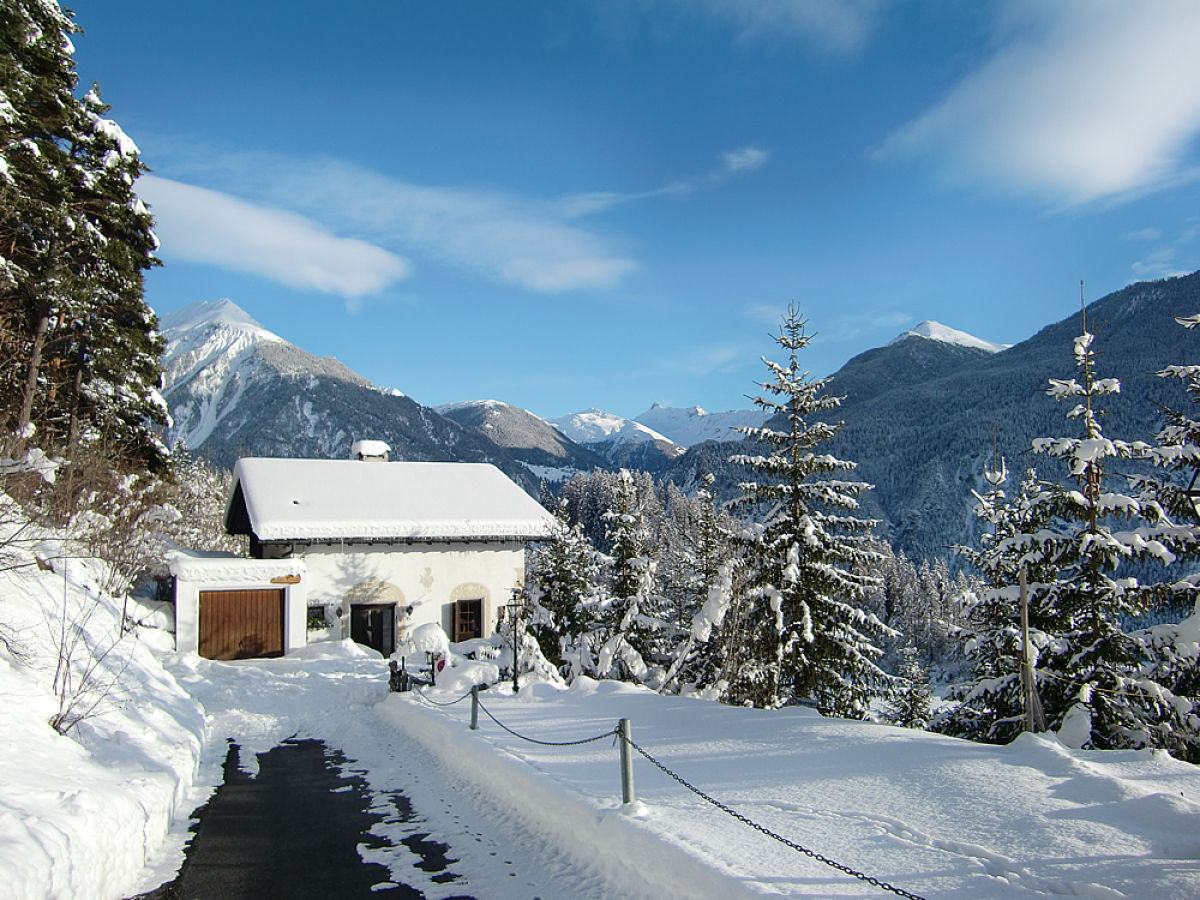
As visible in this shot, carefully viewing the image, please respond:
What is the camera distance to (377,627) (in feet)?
74.9

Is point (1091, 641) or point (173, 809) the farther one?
point (1091, 641)

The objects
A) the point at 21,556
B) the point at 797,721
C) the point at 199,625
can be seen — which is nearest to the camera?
the point at 797,721

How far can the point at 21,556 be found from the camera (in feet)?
37.1

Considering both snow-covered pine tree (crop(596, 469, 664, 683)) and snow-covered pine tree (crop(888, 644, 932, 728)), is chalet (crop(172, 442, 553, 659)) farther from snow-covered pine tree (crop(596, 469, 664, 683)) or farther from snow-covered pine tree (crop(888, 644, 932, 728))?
snow-covered pine tree (crop(888, 644, 932, 728))

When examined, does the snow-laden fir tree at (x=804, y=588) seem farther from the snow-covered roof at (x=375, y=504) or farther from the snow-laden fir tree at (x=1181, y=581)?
the snow-covered roof at (x=375, y=504)

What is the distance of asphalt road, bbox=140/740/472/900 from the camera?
6262 mm

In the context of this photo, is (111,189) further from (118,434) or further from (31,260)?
(118,434)

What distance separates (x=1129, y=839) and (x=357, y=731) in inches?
457

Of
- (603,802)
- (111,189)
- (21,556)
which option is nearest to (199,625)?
(21,556)

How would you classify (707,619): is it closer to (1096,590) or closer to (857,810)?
(1096,590)

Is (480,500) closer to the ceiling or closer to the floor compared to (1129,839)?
closer to the ceiling

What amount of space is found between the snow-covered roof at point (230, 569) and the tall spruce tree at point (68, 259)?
11.4 ft

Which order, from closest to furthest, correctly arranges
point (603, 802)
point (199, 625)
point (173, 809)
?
1. point (603, 802)
2. point (173, 809)
3. point (199, 625)

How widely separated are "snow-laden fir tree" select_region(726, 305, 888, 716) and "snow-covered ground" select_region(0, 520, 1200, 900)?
5.46 meters
